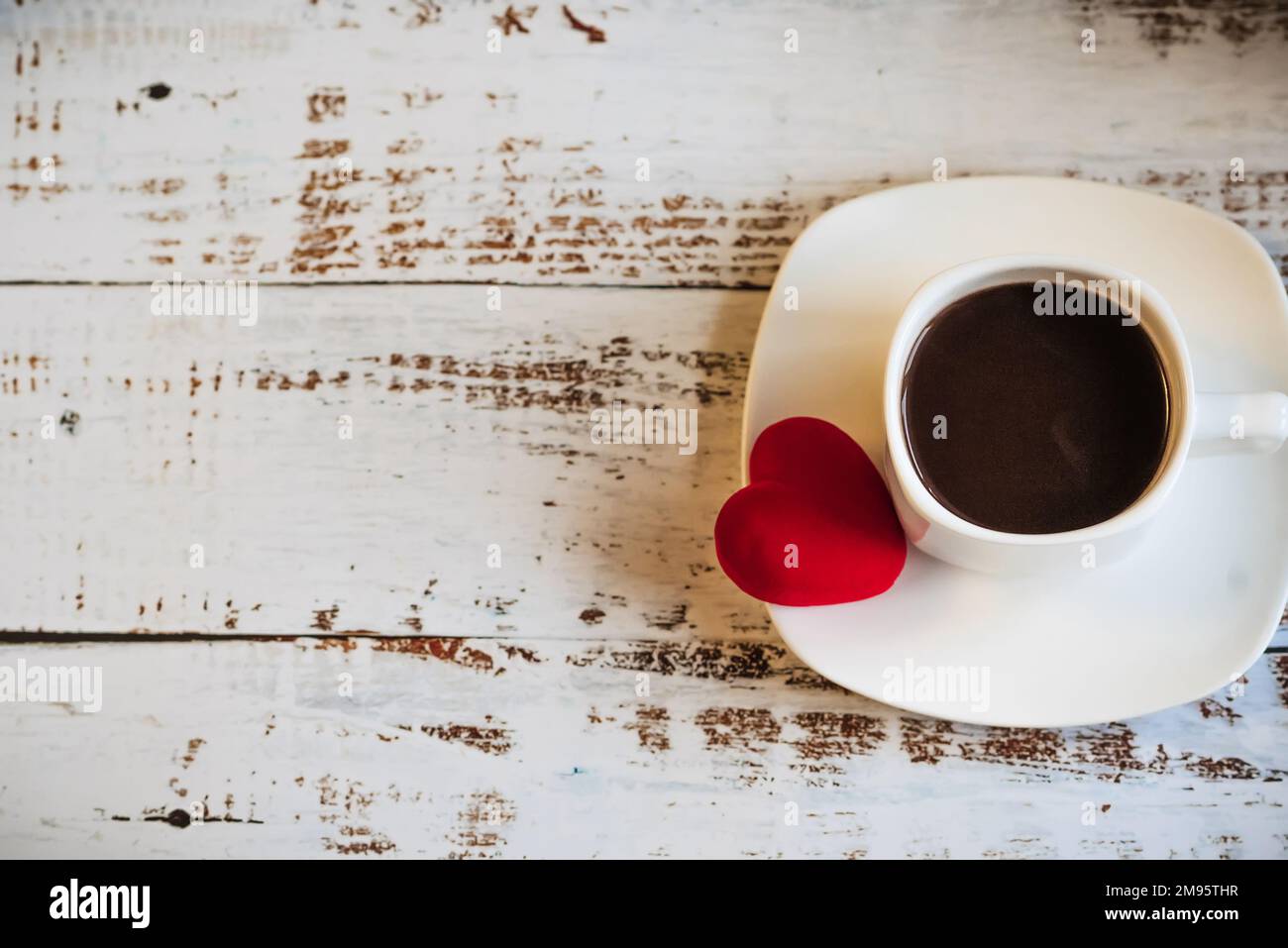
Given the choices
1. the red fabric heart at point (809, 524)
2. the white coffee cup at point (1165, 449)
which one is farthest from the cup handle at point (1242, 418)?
the red fabric heart at point (809, 524)

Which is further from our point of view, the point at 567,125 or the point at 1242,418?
the point at 567,125

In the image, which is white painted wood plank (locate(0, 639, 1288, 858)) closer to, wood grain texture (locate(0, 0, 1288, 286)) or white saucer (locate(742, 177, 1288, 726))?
white saucer (locate(742, 177, 1288, 726))

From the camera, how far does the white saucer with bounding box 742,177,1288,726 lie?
553 mm

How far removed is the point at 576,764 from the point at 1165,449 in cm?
41

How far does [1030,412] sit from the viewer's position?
50 centimetres

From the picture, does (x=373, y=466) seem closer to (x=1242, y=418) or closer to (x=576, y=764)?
(x=576, y=764)

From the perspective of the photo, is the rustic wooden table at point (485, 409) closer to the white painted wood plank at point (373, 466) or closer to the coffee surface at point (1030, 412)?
the white painted wood plank at point (373, 466)

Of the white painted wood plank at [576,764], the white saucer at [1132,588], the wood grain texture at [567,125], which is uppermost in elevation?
the wood grain texture at [567,125]

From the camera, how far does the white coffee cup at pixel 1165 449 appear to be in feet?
1.52

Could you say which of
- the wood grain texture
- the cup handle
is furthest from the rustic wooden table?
the cup handle

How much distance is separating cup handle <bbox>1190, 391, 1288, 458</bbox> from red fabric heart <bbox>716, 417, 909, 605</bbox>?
6.3 inches

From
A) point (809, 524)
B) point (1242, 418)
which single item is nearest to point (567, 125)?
point (809, 524)
